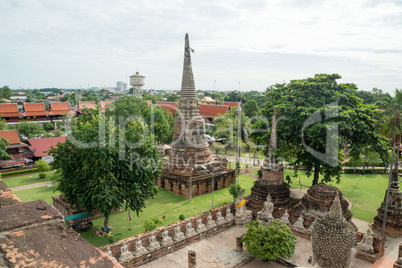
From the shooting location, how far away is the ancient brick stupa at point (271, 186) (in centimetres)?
2086

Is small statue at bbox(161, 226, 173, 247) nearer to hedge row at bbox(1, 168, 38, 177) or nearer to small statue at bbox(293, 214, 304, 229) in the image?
small statue at bbox(293, 214, 304, 229)

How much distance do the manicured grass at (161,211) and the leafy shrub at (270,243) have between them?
7.15m

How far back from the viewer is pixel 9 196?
5559 mm

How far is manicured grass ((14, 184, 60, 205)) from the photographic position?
2452 cm

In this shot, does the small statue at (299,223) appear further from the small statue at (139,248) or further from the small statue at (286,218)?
the small statue at (139,248)

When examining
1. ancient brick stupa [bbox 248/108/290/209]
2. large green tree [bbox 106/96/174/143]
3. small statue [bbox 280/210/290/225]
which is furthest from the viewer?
large green tree [bbox 106/96/174/143]

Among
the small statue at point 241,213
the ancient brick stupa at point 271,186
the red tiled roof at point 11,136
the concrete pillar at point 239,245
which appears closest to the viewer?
the concrete pillar at point 239,245

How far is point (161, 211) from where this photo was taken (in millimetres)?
22141

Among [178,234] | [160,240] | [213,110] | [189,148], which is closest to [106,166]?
[160,240]

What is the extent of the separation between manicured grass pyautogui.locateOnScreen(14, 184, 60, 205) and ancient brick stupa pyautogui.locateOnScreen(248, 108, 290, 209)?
17.2m

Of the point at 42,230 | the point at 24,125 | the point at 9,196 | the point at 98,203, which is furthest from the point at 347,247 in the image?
the point at 24,125

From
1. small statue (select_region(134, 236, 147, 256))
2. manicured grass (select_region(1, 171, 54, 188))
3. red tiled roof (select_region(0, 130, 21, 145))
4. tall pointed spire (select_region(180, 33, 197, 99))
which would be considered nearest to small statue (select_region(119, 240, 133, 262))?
small statue (select_region(134, 236, 147, 256))

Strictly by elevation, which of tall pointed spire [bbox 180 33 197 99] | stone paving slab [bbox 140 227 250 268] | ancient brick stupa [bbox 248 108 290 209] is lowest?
stone paving slab [bbox 140 227 250 268]

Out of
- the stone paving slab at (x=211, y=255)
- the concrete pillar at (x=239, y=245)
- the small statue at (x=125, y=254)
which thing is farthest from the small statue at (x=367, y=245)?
the small statue at (x=125, y=254)
